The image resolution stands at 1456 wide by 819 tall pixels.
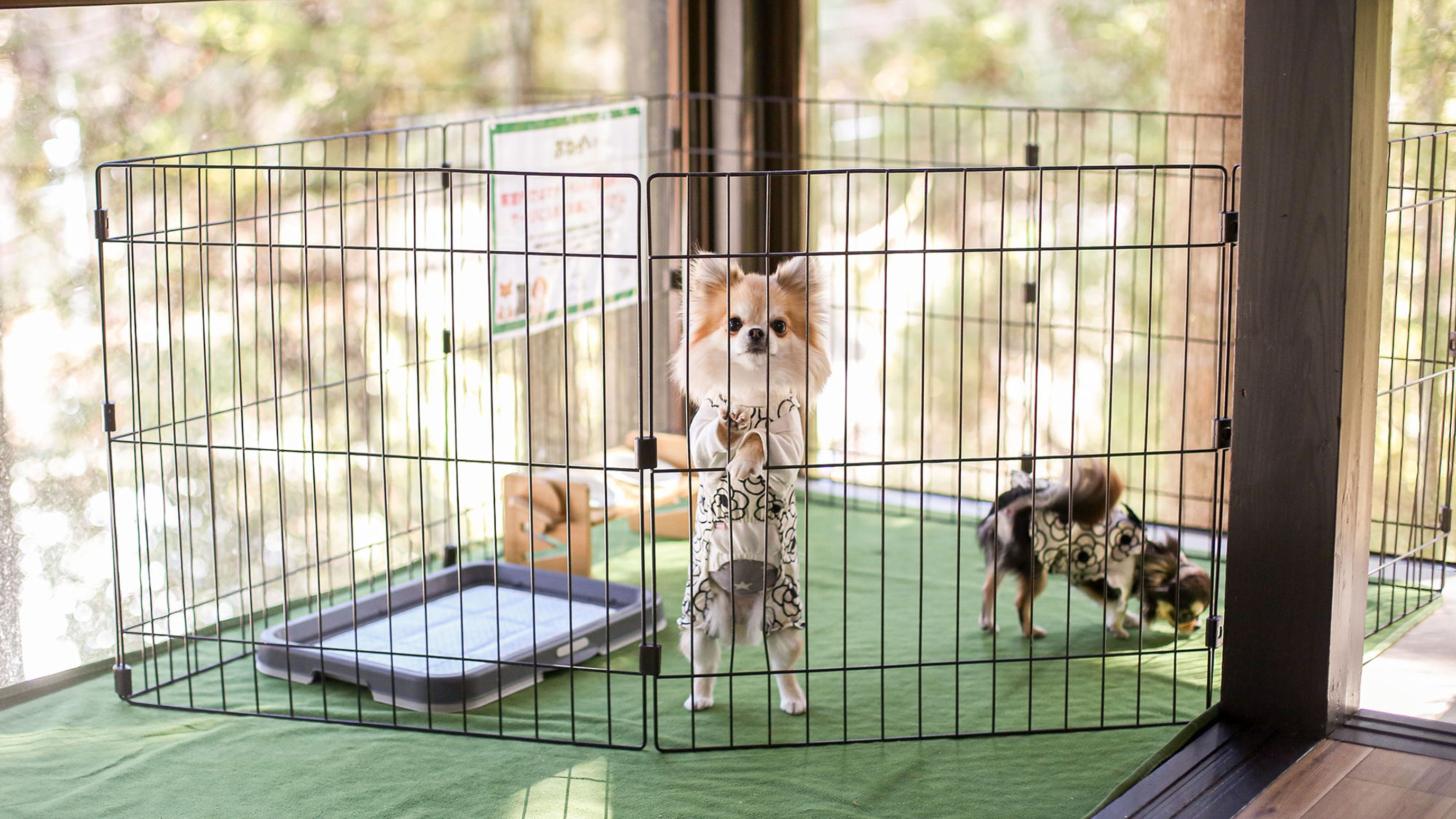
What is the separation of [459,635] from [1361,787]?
6.54 feet

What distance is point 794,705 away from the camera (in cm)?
290

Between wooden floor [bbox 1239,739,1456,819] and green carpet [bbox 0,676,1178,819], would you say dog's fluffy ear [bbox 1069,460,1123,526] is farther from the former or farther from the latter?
wooden floor [bbox 1239,739,1456,819]

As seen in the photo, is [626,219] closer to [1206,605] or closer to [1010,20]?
[1206,605]

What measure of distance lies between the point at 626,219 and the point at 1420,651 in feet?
8.79

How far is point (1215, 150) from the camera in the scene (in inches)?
165

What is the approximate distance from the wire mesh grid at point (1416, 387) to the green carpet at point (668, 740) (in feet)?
2.60

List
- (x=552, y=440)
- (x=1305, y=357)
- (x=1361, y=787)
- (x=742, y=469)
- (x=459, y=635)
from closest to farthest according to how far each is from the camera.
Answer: (x=1361, y=787)
(x=1305, y=357)
(x=742, y=469)
(x=459, y=635)
(x=552, y=440)

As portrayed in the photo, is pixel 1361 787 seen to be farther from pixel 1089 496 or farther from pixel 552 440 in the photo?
pixel 552 440

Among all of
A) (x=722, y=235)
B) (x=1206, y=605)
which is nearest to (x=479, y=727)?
(x=1206, y=605)

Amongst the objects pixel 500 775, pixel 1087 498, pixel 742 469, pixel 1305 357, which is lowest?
pixel 500 775

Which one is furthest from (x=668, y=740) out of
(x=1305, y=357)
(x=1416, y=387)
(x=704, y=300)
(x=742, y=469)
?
(x=1416, y=387)

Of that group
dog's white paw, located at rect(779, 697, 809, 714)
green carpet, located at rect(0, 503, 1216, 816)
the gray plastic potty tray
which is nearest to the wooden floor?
green carpet, located at rect(0, 503, 1216, 816)

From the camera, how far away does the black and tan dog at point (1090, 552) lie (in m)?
3.09

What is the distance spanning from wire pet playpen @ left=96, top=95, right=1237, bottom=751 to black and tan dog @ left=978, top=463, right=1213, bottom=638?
0.13 metres
